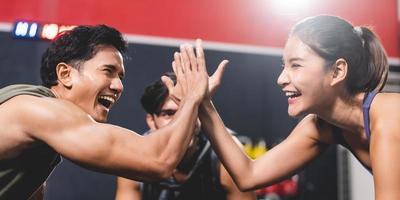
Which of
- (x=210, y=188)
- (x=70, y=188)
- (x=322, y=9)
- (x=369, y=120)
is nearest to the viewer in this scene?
(x=369, y=120)

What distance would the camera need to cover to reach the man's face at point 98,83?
5.40 ft

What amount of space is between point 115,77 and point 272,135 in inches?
59.6

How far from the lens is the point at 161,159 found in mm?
1421

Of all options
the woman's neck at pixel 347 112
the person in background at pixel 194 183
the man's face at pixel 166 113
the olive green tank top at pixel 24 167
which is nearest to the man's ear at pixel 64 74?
the olive green tank top at pixel 24 167

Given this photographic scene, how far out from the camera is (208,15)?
10.5 ft

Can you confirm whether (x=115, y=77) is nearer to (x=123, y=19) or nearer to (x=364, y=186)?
(x=123, y=19)

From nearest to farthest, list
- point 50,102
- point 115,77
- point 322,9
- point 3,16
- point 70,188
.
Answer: point 50,102 → point 115,77 → point 70,188 → point 3,16 → point 322,9

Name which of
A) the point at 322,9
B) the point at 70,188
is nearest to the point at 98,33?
the point at 70,188

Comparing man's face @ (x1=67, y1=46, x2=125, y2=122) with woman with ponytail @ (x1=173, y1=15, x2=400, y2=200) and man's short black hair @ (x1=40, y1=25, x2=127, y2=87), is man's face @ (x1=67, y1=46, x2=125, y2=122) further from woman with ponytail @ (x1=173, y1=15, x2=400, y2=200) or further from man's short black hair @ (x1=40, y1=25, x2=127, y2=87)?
woman with ponytail @ (x1=173, y1=15, x2=400, y2=200)

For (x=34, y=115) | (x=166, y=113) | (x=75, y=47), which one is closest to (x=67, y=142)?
(x=34, y=115)

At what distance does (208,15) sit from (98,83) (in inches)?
65.1

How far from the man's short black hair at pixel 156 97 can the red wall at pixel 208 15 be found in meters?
0.81

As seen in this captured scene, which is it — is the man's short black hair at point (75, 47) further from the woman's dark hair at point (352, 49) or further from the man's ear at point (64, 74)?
the woman's dark hair at point (352, 49)

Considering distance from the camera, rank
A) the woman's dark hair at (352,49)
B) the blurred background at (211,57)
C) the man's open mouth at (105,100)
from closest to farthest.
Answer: the woman's dark hair at (352,49) < the man's open mouth at (105,100) < the blurred background at (211,57)
